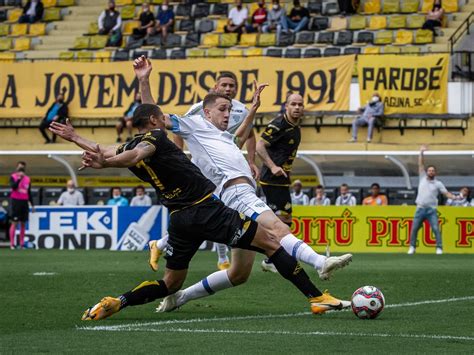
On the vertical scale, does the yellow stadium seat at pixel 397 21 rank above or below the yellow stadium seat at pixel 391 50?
above

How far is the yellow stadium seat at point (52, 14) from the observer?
129ft

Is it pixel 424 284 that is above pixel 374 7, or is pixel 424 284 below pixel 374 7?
below

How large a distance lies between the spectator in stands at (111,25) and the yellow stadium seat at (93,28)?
420 mm

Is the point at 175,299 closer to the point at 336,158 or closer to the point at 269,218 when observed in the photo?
the point at 269,218

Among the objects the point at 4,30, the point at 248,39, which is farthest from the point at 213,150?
the point at 4,30

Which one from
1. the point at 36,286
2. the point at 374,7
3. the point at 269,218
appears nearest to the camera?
the point at 269,218

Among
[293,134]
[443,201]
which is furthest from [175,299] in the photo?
[443,201]

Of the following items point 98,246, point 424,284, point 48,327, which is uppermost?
point 48,327

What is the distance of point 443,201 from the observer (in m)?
30.0

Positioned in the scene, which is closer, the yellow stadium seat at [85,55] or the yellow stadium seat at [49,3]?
the yellow stadium seat at [85,55]

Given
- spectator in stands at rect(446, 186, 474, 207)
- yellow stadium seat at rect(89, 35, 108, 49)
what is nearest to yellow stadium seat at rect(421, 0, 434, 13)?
spectator in stands at rect(446, 186, 474, 207)

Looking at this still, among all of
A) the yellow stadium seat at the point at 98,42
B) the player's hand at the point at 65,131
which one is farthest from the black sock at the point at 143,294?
the yellow stadium seat at the point at 98,42

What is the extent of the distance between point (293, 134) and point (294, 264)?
254 inches

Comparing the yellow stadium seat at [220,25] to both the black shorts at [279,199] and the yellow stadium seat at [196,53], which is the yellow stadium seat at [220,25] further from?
the black shorts at [279,199]
